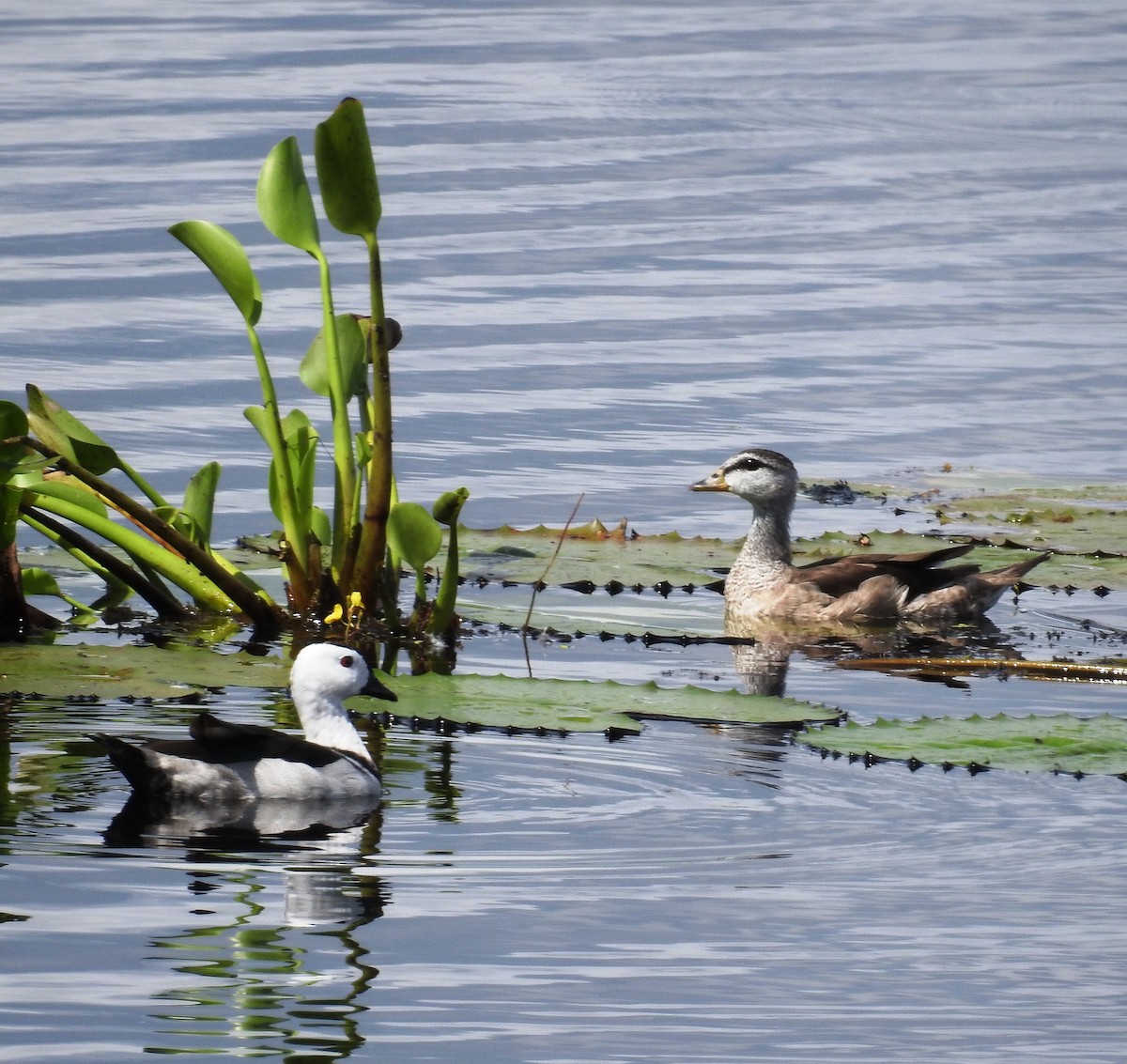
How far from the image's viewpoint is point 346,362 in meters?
9.59

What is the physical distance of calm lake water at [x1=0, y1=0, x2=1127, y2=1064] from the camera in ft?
18.4

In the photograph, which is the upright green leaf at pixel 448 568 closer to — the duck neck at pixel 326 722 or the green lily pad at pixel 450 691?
the green lily pad at pixel 450 691

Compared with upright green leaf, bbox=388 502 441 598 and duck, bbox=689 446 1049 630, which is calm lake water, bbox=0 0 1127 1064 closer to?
duck, bbox=689 446 1049 630

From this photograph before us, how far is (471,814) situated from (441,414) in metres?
8.00

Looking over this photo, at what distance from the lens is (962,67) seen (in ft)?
106

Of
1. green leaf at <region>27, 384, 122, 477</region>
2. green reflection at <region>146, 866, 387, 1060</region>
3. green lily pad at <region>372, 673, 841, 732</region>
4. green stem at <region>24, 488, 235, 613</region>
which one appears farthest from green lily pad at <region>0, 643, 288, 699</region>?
green reflection at <region>146, 866, 387, 1060</region>

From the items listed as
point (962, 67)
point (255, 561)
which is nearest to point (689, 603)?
point (255, 561)

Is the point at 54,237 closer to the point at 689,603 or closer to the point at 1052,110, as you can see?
the point at 689,603

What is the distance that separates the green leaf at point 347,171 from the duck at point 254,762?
7.64 feet

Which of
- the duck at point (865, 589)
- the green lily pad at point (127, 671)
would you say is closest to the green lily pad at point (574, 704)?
the green lily pad at point (127, 671)

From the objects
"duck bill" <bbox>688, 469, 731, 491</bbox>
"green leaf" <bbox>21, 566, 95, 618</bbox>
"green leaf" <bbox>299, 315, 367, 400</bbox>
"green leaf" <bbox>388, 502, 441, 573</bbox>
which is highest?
"green leaf" <bbox>299, 315, 367, 400</bbox>

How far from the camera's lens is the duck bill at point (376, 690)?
782 centimetres

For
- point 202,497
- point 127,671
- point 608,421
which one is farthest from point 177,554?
point 608,421

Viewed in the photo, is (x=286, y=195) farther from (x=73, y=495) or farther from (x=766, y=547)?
(x=766, y=547)
